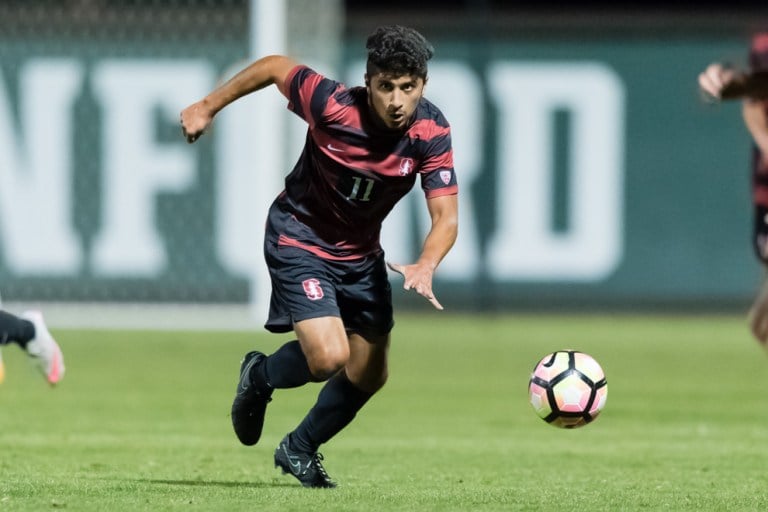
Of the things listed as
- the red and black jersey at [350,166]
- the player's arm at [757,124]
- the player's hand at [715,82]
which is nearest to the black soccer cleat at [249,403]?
the red and black jersey at [350,166]

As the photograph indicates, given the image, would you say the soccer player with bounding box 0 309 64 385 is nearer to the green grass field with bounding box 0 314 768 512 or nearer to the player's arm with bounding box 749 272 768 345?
the green grass field with bounding box 0 314 768 512

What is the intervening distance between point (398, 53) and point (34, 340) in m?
2.30

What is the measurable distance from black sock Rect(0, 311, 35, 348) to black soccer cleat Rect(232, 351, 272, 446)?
3.68 feet

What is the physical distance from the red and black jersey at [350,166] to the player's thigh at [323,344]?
15.0 inches

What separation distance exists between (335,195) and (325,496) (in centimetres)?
122

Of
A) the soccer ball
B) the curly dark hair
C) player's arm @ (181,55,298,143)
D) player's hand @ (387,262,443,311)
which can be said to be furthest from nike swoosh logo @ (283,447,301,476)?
the curly dark hair

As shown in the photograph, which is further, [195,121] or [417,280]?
[195,121]

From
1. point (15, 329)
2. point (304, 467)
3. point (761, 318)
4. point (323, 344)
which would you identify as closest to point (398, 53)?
point (323, 344)

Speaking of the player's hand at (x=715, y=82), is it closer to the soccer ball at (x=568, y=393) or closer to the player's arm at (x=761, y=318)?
the soccer ball at (x=568, y=393)

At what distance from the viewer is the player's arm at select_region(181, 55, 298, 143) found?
617 centimetres

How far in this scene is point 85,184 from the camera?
609 inches

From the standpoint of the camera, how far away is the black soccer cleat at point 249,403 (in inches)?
259

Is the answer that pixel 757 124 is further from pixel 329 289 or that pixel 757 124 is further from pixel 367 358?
pixel 329 289

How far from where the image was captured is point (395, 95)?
6.07 meters
